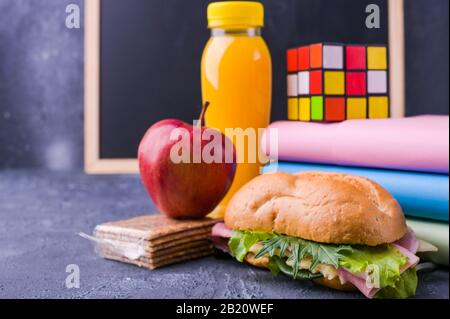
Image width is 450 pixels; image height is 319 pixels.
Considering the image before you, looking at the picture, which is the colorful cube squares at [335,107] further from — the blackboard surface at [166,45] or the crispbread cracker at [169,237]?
the crispbread cracker at [169,237]

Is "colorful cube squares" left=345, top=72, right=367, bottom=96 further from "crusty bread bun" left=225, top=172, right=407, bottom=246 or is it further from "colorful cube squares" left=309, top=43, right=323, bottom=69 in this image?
"crusty bread bun" left=225, top=172, right=407, bottom=246

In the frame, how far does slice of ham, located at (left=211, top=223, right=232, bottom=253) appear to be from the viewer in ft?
2.74

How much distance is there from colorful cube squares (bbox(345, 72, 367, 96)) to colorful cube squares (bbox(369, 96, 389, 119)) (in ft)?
0.08

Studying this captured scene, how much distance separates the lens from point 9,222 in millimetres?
1114

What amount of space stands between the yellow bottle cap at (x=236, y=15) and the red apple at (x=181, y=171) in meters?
0.24

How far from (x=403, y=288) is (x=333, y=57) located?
57 cm

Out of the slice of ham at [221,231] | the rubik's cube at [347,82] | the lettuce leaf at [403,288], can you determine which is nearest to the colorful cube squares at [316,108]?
the rubik's cube at [347,82]

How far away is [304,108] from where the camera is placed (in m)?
1.18

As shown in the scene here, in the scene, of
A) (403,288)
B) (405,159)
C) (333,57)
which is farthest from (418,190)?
(333,57)

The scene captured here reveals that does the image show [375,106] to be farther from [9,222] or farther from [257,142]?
[9,222]

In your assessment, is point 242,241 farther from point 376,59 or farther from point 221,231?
point 376,59

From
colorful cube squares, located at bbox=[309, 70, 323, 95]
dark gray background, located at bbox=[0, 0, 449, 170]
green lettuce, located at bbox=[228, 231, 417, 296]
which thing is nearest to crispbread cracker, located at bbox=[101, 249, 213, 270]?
green lettuce, located at bbox=[228, 231, 417, 296]

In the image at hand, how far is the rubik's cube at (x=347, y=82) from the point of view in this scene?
1.14 meters

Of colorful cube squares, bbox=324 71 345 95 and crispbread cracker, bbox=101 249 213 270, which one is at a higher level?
colorful cube squares, bbox=324 71 345 95
